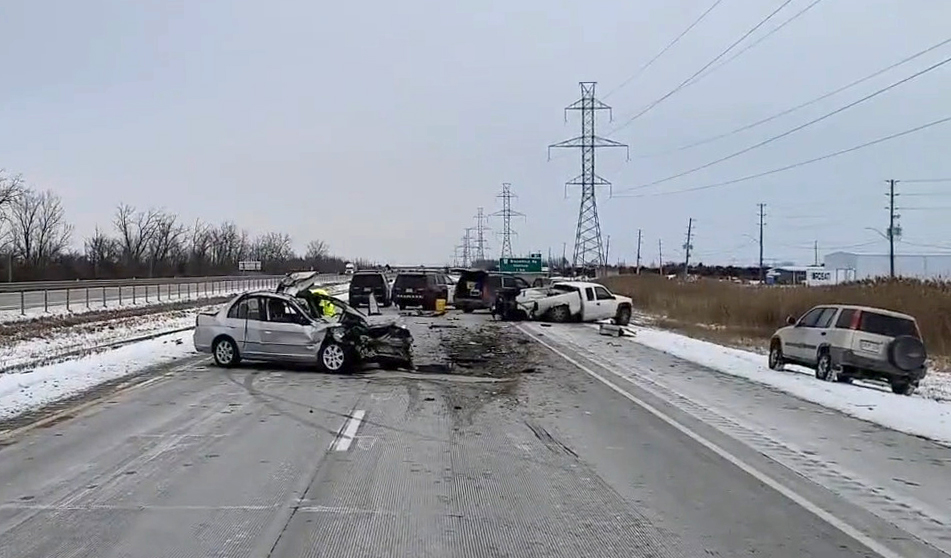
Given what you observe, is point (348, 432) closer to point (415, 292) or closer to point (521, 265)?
point (415, 292)

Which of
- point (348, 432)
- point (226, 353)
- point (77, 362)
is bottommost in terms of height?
point (77, 362)

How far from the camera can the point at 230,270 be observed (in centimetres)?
14425

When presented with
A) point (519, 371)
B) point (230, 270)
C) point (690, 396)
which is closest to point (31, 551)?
point (690, 396)

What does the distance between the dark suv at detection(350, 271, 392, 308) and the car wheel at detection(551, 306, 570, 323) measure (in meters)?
10.9

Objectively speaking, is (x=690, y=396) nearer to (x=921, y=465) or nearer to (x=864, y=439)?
(x=864, y=439)

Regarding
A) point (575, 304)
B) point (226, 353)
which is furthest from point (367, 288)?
point (226, 353)

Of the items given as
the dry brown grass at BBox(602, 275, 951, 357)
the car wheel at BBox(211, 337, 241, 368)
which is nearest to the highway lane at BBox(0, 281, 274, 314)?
the car wheel at BBox(211, 337, 241, 368)

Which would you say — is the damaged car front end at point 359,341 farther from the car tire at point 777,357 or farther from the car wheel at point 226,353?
the car tire at point 777,357

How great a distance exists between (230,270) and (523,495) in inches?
5511

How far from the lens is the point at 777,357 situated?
2408cm

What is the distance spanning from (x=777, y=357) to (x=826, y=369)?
2.59m

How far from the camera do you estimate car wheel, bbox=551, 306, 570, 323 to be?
42.0 meters

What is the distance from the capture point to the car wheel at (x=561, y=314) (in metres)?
42.0

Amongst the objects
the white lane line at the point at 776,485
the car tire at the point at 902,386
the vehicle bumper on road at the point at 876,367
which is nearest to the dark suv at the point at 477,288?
the vehicle bumper on road at the point at 876,367
